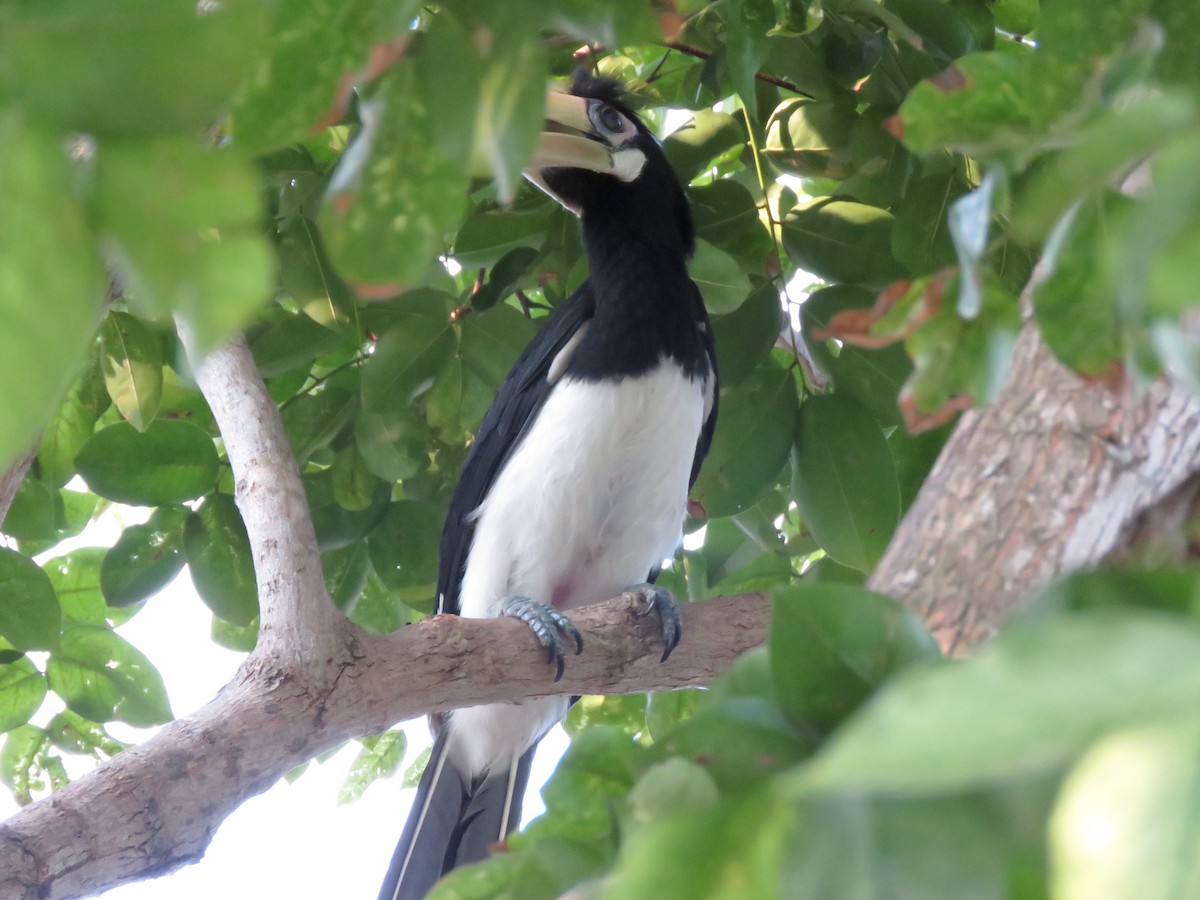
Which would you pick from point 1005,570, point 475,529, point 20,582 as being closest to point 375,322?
point 475,529

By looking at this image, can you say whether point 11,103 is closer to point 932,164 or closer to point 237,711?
point 237,711

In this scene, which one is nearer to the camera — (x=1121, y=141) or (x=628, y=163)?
(x=1121, y=141)

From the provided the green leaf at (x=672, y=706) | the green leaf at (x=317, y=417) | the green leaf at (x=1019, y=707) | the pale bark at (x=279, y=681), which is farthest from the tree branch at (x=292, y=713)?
the green leaf at (x=1019, y=707)

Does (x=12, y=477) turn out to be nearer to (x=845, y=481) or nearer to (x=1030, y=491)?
(x=845, y=481)

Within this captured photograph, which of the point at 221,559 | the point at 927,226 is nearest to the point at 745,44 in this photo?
the point at 927,226

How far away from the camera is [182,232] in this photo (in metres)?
0.35

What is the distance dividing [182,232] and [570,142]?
1.90m

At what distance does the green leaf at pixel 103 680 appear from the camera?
165 cm

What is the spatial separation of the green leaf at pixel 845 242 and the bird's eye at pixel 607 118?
687mm

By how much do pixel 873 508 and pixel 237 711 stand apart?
807 mm

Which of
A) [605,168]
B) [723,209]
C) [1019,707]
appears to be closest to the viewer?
[1019,707]

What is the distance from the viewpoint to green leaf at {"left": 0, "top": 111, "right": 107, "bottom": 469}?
334 millimetres

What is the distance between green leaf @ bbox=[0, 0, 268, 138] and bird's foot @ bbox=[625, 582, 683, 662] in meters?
1.36

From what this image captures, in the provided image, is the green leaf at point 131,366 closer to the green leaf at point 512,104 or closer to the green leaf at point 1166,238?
the green leaf at point 512,104
